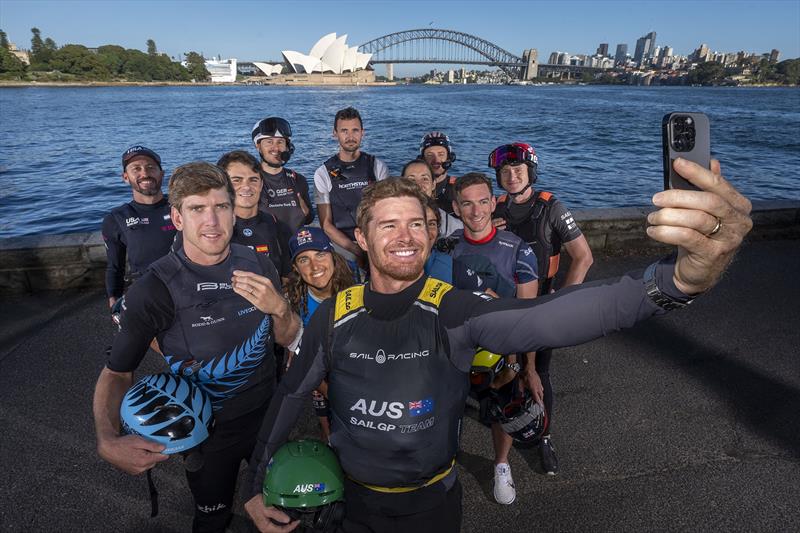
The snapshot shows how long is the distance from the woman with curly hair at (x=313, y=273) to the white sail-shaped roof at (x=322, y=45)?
5047 inches

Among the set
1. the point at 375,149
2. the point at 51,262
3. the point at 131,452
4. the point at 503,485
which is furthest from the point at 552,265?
the point at 375,149

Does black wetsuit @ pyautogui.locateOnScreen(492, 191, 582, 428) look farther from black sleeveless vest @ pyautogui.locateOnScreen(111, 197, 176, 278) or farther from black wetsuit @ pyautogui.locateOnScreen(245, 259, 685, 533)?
black sleeveless vest @ pyautogui.locateOnScreen(111, 197, 176, 278)

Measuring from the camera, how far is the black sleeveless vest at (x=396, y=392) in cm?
199

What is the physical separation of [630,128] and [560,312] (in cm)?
4654

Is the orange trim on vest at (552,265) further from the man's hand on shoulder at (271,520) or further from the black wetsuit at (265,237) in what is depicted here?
the man's hand on shoulder at (271,520)

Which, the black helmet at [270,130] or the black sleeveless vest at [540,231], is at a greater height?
the black helmet at [270,130]

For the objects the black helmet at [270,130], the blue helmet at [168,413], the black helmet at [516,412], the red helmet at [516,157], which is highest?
the black helmet at [270,130]

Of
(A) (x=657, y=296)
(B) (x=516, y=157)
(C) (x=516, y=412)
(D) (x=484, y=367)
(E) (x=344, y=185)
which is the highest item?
(B) (x=516, y=157)

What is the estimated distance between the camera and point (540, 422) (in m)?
2.93

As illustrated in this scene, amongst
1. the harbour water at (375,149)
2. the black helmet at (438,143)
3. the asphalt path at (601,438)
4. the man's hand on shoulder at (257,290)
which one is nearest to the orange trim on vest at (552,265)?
the asphalt path at (601,438)

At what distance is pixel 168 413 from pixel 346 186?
3.79 meters

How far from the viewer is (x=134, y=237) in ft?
13.3

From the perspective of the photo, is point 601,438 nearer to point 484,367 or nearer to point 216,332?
point 484,367

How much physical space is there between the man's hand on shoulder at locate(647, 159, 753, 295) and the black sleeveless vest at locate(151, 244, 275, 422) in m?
2.29
